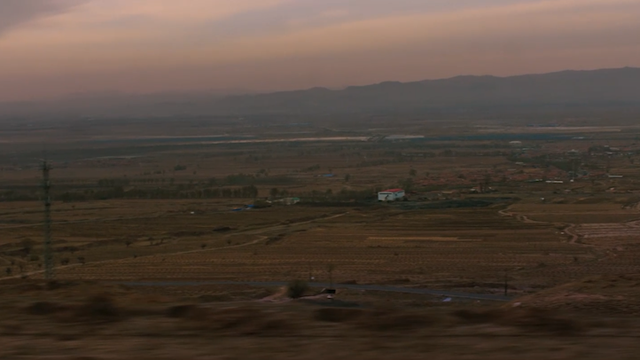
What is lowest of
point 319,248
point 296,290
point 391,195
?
point 319,248

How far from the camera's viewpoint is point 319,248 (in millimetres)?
30422

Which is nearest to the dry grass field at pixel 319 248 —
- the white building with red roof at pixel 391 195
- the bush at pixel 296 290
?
the bush at pixel 296 290

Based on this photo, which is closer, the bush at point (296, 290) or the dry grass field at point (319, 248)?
the dry grass field at point (319, 248)

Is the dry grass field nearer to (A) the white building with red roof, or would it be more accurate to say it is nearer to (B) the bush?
(B) the bush

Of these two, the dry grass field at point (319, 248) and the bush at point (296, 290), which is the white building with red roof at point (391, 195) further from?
the bush at point (296, 290)

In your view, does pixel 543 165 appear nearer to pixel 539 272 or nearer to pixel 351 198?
pixel 351 198

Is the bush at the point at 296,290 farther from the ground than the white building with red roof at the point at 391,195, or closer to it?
closer to it

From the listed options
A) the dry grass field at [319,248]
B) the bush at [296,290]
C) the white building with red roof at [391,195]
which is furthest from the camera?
the white building with red roof at [391,195]

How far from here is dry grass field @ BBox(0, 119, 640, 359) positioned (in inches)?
268

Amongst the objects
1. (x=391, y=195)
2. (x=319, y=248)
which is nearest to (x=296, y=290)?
(x=319, y=248)

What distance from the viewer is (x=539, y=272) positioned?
74.3 feet

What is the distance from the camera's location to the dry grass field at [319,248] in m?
6.82

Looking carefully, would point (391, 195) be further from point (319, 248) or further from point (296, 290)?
point (296, 290)

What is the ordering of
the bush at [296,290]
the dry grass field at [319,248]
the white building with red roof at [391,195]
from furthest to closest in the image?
the white building with red roof at [391,195], the bush at [296,290], the dry grass field at [319,248]
